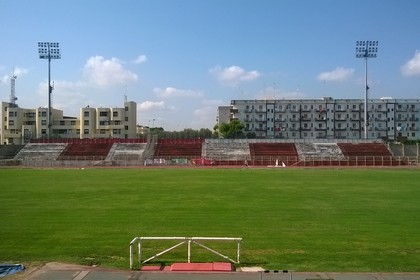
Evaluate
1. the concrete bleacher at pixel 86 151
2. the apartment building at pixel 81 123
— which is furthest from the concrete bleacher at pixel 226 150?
the apartment building at pixel 81 123

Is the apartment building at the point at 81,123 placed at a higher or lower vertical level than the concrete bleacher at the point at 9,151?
higher

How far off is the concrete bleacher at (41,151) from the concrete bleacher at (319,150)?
49971mm

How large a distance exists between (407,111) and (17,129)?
109m

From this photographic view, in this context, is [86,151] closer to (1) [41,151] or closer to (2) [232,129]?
(1) [41,151]

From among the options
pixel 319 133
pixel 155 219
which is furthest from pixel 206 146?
pixel 155 219

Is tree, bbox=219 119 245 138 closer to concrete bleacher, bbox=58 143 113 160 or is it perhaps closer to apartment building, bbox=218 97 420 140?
apartment building, bbox=218 97 420 140

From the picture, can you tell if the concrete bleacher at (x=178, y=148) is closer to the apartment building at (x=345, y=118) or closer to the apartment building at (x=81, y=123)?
the apartment building at (x=81, y=123)

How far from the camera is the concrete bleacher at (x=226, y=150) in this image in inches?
3302

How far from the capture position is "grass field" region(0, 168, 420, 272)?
13.4 metres

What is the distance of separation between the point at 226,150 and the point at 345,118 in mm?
49222

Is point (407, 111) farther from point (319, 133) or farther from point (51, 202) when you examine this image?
point (51, 202)

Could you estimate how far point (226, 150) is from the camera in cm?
8906

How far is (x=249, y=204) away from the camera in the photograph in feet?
79.7

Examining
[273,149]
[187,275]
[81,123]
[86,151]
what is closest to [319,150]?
[273,149]
